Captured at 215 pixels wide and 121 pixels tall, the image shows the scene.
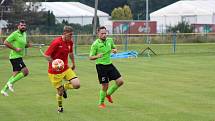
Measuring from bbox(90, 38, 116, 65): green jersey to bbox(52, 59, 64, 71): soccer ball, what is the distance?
1141mm

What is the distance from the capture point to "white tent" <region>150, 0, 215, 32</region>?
81000mm

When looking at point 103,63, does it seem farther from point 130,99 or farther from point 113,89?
point 130,99

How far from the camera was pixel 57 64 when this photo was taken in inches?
496

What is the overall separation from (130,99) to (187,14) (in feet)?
223

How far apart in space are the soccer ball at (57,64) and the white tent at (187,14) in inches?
2613

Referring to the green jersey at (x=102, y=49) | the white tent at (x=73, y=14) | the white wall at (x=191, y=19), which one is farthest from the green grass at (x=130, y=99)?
the white tent at (x=73, y=14)

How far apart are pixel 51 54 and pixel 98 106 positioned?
1839 millimetres

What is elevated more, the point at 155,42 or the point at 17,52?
the point at 17,52

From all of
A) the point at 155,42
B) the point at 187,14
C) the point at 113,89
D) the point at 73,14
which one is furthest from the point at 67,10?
the point at 113,89

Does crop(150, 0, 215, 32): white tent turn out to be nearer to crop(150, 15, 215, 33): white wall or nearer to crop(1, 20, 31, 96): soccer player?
crop(150, 15, 215, 33): white wall

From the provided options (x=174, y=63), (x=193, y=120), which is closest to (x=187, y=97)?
(x=193, y=120)

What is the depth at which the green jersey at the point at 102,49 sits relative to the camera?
534 inches

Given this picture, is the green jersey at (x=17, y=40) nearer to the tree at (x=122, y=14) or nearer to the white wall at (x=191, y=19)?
the white wall at (x=191, y=19)

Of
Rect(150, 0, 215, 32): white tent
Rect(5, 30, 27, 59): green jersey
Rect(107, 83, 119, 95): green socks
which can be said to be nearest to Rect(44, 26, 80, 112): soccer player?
Rect(107, 83, 119, 95): green socks
